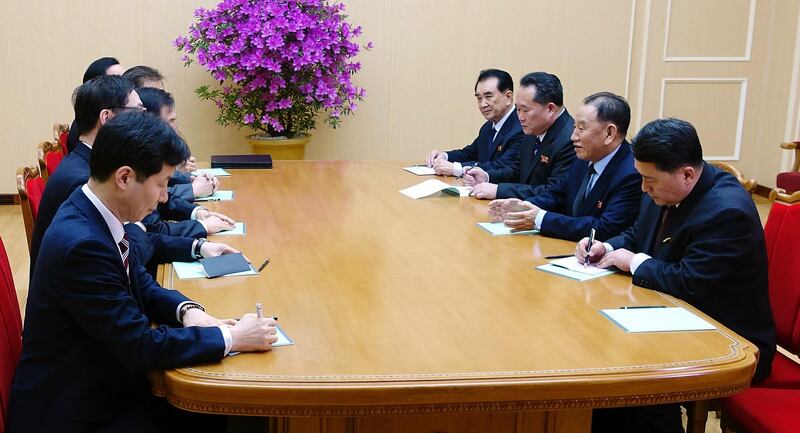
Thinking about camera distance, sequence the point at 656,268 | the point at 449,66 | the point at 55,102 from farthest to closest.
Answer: the point at 449,66
the point at 55,102
the point at 656,268

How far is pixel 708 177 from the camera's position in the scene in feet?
8.79

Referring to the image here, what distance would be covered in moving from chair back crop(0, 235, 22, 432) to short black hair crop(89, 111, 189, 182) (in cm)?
50

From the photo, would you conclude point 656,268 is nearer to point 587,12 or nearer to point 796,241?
point 796,241

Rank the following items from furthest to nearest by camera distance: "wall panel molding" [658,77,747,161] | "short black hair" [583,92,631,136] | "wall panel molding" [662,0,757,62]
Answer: "wall panel molding" [658,77,747,161] → "wall panel molding" [662,0,757,62] → "short black hair" [583,92,631,136]

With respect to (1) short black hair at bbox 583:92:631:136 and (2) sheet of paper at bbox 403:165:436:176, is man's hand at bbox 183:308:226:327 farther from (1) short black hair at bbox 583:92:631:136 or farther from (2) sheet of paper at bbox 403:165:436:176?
(2) sheet of paper at bbox 403:165:436:176

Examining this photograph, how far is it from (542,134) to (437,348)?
246 cm

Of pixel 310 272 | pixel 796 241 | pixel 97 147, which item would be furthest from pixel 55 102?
pixel 796 241

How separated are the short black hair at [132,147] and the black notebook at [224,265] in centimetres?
73

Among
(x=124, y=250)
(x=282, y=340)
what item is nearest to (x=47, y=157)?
(x=124, y=250)

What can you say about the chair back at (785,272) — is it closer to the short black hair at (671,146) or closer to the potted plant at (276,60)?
the short black hair at (671,146)

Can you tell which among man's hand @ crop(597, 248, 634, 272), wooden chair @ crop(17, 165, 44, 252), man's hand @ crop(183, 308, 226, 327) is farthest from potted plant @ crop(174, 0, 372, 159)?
man's hand @ crop(183, 308, 226, 327)

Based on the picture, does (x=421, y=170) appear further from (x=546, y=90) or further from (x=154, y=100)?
(x=154, y=100)

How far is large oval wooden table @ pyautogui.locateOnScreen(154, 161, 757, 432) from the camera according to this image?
187 centimetres

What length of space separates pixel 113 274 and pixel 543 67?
5823 mm
